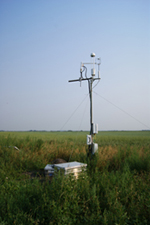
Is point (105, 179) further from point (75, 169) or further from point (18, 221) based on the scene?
point (18, 221)

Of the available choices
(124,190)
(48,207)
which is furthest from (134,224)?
(48,207)

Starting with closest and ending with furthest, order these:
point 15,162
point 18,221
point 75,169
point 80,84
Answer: point 18,221, point 75,169, point 15,162, point 80,84

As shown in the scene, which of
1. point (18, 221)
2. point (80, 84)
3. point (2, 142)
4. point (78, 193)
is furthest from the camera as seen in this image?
point (2, 142)

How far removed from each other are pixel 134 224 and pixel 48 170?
9.81 ft

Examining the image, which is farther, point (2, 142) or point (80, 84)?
point (2, 142)

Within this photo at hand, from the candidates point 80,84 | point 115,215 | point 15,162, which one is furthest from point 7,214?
point 80,84

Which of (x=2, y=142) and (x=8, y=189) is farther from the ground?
(x=2, y=142)

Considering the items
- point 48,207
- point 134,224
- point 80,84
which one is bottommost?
point 134,224

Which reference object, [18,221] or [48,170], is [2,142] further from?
[18,221]

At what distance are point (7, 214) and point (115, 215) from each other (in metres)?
2.12

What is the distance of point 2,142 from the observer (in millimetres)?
11000

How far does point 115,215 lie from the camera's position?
3621mm

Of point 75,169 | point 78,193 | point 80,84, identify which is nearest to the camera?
point 78,193

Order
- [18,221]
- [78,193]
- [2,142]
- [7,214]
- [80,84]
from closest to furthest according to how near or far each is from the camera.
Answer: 1. [18,221]
2. [7,214]
3. [78,193]
4. [80,84]
5. [2,142]
